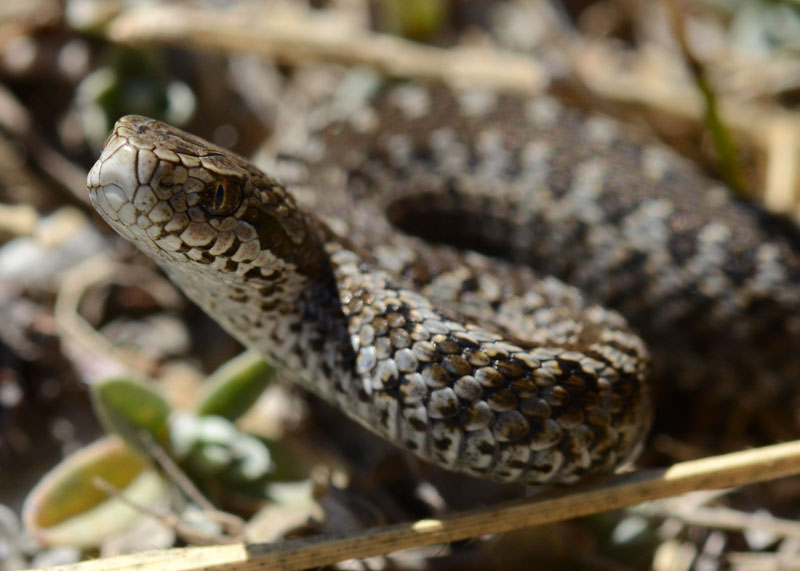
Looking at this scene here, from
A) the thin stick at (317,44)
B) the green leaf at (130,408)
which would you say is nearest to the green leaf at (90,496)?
the green leaf at (130,408)

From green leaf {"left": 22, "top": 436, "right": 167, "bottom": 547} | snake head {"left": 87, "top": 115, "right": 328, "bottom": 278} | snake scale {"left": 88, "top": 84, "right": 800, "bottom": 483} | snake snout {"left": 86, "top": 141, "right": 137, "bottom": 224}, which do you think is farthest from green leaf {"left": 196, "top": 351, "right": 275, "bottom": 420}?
snake snout {"left": 86, "top": 141, "right": 137, "bottom": 224}

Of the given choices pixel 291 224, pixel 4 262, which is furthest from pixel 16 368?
pixel 291 224

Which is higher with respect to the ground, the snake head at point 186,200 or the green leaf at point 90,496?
the snake head at point 186,200

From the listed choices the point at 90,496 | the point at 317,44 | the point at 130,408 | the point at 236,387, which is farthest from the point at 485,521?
the point at 317,44

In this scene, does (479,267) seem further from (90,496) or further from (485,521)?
(90,496)

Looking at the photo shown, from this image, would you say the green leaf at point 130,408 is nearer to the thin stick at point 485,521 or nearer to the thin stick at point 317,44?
the thin stick at point 485,521

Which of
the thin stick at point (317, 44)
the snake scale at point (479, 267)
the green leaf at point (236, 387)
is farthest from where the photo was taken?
the thin stick at point (317, 44)

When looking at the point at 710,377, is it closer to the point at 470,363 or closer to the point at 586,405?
the point at 586,405
